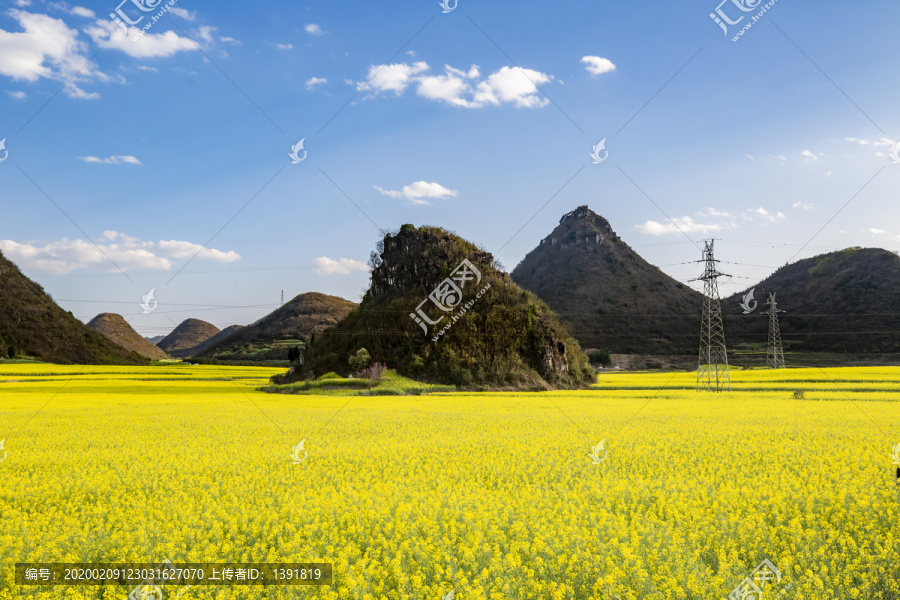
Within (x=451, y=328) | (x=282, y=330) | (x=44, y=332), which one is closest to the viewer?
(x=451, y=328)

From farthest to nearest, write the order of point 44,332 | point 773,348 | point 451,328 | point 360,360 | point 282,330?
point 282,330 → point 44,332 → point 773,348 → point 451,328 → point 360,360

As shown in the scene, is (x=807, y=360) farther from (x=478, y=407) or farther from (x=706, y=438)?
(x=706, y=438)

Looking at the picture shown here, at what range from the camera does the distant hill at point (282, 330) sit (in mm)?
130750

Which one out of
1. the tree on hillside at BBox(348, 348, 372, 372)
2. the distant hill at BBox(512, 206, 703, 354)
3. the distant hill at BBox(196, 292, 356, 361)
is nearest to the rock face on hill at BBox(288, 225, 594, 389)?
the tree on hillside at BBox(348, 348, 372, 372)

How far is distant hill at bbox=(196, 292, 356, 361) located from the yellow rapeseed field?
366 ft

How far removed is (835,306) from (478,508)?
13642 centimetres

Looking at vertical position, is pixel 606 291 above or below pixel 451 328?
above

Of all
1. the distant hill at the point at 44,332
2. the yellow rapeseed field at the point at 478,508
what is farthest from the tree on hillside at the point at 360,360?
the distant hill at the point at 44,332

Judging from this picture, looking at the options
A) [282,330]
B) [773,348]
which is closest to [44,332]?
[282,330]

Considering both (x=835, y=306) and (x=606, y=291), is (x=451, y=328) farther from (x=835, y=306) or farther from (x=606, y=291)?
(x=835, y=306)

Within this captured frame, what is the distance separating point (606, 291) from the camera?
443 ft

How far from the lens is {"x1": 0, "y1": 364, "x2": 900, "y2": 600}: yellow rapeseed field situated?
6375 millimetres

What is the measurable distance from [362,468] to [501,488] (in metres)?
3.80

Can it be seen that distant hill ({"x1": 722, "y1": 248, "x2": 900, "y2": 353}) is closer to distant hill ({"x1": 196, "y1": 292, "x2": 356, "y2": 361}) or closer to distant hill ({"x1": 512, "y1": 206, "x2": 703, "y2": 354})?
distant hill ({"x1": 512, "y1": 206, "x2": 703, "y2": 354})
